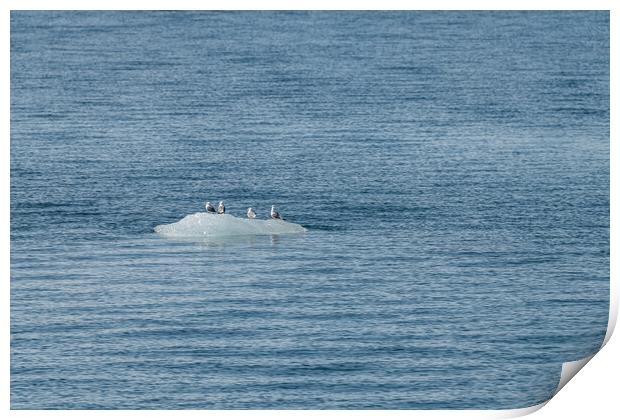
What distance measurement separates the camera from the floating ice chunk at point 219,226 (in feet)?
92.5

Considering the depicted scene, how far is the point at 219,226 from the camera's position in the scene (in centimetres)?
2820

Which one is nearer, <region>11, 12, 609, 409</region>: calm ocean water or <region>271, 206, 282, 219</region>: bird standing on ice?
<region>11, 12, 609, 409</region>: calm ocean water

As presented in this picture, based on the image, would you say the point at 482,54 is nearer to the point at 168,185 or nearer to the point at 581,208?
the point at 581,208

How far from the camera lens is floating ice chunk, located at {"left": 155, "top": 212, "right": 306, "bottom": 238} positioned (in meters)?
28.2

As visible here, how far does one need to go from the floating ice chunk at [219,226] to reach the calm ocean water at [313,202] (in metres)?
0.14

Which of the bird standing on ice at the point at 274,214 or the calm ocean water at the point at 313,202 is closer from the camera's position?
the calm ocean water at the point at 313,202

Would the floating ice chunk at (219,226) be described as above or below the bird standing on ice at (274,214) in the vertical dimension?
below

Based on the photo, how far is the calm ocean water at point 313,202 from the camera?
27109mm

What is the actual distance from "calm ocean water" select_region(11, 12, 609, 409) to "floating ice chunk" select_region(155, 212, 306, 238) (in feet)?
0.47
